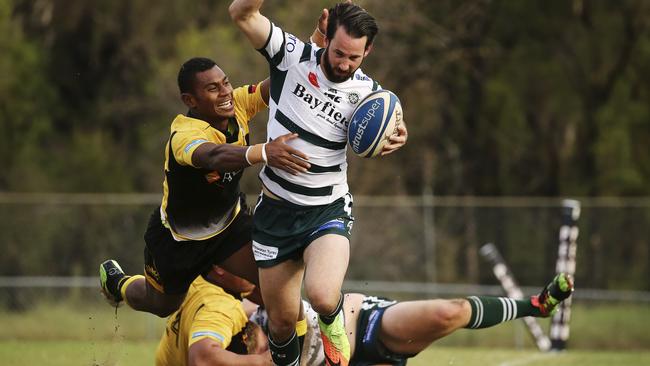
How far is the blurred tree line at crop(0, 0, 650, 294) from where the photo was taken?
75.4 feet

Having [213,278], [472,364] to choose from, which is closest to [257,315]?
[213,278]

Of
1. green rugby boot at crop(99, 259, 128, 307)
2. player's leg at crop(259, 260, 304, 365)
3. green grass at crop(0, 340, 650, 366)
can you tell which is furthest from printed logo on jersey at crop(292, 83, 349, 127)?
green grass at crop(0, 340, 650, 366)

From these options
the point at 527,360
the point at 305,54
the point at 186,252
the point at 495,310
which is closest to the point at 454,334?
the point at 527,360

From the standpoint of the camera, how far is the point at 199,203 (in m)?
7.30

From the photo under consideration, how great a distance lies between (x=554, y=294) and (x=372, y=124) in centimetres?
195

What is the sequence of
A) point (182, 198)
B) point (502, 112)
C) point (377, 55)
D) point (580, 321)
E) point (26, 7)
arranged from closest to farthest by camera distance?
point (182, 198) → point (580, 321) → point (377, 55) → point (502, 112) → point (26, 7)

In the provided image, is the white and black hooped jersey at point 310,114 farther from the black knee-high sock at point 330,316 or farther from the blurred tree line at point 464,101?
the blurred tree line at point 464,101

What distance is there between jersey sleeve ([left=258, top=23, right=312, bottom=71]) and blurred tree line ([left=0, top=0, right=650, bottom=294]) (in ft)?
46.5

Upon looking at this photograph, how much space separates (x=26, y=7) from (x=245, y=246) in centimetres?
2335

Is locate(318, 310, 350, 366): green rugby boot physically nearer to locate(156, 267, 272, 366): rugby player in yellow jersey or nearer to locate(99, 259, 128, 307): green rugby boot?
locate(156, 267, 272, 366): rugby player in yellow jersey

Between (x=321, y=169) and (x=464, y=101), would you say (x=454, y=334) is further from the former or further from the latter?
(x=464, y=101)

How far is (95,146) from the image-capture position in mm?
25109

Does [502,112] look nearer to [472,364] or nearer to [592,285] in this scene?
[592,285]

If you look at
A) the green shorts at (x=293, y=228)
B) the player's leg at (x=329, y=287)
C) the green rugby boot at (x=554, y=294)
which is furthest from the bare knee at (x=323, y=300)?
the green rugby boot at (x=554, y=294)
